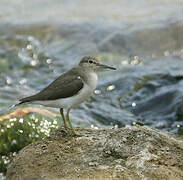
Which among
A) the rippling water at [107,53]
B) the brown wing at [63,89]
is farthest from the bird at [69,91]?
the rippling water at [107,53]

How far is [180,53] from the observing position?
53.6 ft

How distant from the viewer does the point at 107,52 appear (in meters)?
17.2

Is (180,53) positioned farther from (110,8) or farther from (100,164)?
(100,164)

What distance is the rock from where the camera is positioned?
5.47m

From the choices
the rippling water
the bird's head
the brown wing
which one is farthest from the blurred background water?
the brown wing

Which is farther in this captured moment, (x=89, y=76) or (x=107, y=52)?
(x=107, y=52)

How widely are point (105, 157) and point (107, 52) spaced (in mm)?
11672

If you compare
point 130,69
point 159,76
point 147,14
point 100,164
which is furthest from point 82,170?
point 147,14

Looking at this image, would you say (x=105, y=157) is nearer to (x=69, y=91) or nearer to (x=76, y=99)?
(x=76, y=99)

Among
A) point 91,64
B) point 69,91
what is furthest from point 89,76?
point 69,91

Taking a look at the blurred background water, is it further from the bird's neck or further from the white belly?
the white belly

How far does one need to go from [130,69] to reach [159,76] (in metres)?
1.71

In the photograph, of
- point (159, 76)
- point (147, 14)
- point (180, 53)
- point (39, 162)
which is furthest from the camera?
point (147, 14)

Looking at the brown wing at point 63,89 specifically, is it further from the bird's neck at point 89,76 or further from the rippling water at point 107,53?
the rippling water at point 107,53
